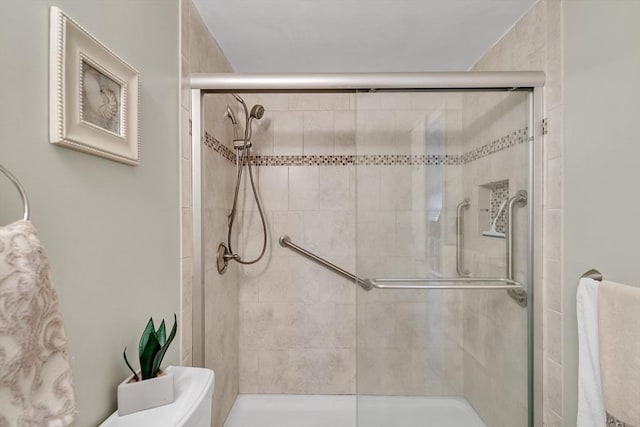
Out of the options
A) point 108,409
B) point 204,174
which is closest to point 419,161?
point 204,174

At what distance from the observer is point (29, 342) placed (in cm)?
51

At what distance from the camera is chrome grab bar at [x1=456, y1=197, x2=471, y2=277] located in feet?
4.83

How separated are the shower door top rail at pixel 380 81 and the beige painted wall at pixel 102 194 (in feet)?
0.92

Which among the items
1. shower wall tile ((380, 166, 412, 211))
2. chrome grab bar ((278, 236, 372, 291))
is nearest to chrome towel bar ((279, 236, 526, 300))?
shower wall tile ((380, 166, 412, 211))

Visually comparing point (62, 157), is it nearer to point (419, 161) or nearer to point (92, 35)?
point (92, 35)

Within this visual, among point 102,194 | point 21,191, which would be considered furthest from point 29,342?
point 102,194

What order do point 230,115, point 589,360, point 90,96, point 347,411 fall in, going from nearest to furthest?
point 90,96
point 589,360
point 230,115
point 347,411

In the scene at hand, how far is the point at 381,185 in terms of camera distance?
1490 mm

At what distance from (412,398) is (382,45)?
1.76 metres

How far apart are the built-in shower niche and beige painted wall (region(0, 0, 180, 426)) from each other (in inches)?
50.8

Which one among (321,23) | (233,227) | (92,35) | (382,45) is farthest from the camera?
(233,227)

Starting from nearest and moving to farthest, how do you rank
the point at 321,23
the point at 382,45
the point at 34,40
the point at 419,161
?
the point at 34,40
the point at 419,161
the point at 321,23
the point at 382,45

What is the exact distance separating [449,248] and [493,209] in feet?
0.86

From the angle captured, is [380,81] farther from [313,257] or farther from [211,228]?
[313,257]
